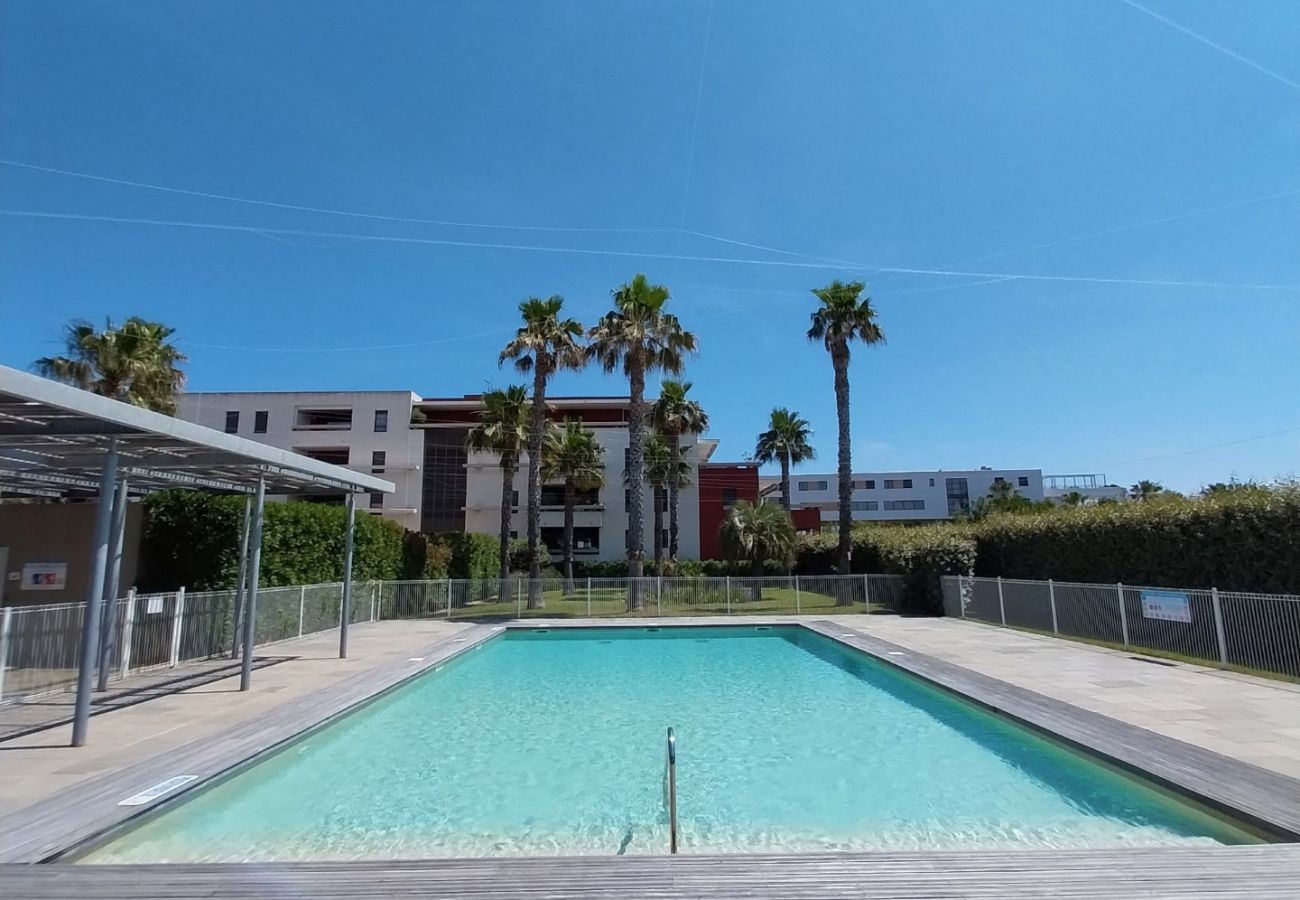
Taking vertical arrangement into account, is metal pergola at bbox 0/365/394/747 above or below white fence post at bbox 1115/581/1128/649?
above

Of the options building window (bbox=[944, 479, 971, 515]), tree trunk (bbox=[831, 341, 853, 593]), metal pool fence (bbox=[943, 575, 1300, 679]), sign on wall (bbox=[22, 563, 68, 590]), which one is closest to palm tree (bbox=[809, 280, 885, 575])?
tree trunk (bbox=[831, 341, 853, 593])

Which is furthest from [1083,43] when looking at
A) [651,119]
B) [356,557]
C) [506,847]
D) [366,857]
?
[356,557]

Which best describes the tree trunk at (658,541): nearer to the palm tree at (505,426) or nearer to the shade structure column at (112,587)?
the palm tree at (505,426)

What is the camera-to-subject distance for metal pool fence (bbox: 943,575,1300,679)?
11.2 meters

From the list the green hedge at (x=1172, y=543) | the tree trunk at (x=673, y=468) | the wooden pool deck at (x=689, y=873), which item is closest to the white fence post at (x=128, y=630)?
the wooden pool deck at (x=689, y=873)

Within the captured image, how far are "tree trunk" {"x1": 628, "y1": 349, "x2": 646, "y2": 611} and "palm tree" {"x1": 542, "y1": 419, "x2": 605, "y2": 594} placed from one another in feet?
35.5

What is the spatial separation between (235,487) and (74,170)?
20.7 feet

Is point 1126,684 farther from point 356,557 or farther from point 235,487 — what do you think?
point 356,557

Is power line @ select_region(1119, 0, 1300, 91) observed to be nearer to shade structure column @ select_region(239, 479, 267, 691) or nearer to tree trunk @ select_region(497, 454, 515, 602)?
shade structure column @ select_region(239, 479, 267, 691)

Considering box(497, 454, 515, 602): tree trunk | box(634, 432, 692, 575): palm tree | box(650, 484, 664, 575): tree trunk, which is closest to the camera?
box(497, 454, 515, 602): tree trunk

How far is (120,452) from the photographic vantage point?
8.92 meters

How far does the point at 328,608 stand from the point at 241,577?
617 centimetres

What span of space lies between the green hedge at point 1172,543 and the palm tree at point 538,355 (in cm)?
1622

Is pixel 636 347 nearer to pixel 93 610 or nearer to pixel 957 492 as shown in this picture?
pixel 93 610
